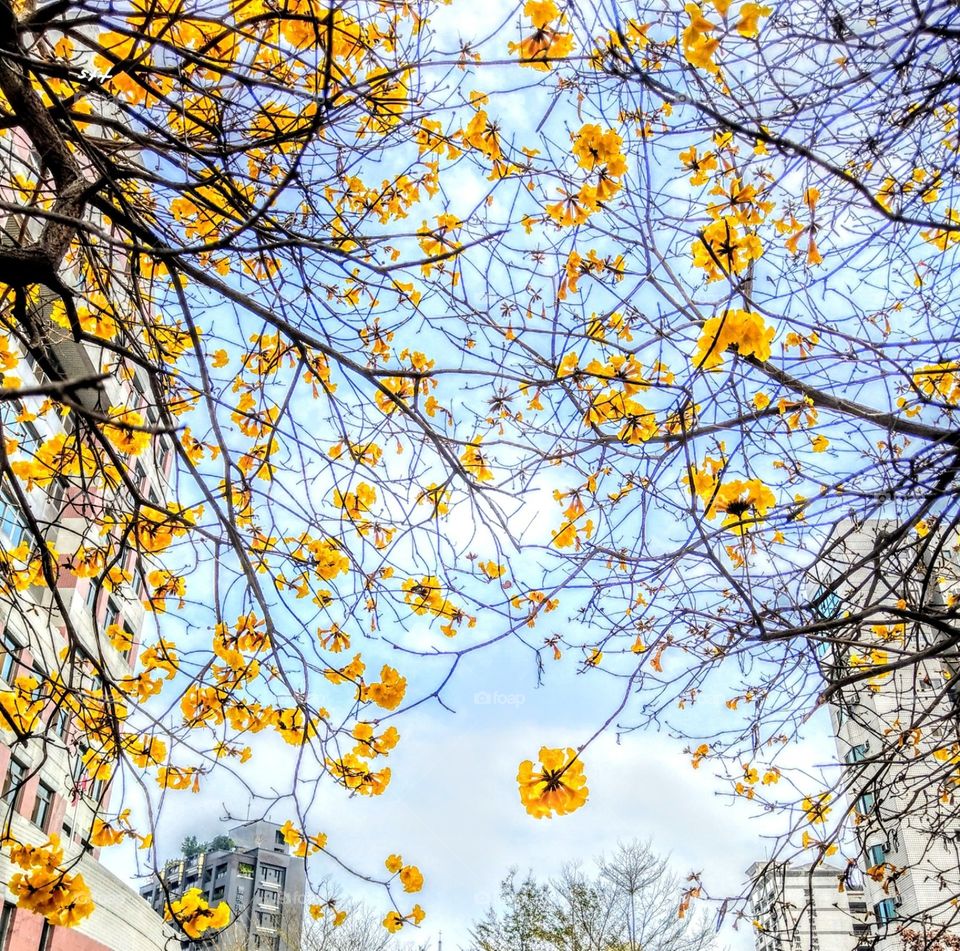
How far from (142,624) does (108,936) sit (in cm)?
794

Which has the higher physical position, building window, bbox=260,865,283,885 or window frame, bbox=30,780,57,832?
building window, bbox=260,865,283,885

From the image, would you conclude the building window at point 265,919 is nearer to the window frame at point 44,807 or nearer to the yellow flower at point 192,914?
the window frame at point 44,807

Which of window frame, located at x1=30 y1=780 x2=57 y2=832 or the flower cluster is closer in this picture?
the flower cluster

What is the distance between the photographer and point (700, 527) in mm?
1864

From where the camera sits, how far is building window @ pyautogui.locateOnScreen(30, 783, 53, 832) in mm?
16203

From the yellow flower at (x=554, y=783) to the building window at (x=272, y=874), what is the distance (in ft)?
178

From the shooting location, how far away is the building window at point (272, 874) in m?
50.6

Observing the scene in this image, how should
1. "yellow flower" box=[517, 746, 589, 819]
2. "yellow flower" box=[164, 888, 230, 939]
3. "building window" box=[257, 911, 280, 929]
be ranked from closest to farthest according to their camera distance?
"yellow flower" box=[517, 746, 589, 819] → "yellow flower" box=[164, 888, 230, 939] → "building window" box=[257, 911, 280, 929]

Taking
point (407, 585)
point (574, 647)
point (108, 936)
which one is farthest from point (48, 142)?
point (108, 936)

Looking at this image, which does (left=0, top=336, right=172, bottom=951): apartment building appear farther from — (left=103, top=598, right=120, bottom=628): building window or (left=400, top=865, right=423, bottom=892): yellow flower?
(left=400, top=865, right=423, bottom=892): yellow flower

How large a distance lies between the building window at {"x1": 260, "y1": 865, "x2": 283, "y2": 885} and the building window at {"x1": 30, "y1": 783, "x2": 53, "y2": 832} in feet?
122

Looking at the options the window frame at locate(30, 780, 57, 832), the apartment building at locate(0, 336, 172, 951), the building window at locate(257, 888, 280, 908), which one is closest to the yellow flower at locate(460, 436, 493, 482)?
the apartment building at locate(0, 336, 172, 951)

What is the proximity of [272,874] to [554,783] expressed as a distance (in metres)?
55.5

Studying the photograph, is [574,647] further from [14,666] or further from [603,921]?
[14,666]
